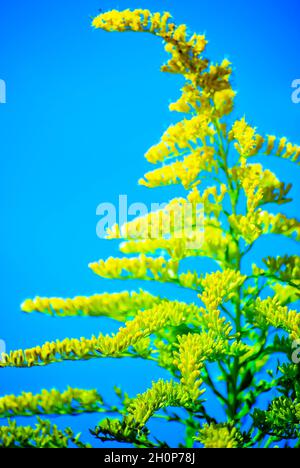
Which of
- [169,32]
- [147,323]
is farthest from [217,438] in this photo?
[169,32]

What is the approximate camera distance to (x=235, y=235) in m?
2.18

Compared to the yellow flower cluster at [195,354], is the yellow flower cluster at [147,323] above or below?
above

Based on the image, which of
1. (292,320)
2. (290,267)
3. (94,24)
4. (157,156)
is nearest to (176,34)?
(94,24)

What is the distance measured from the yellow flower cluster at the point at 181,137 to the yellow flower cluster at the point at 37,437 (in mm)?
1345

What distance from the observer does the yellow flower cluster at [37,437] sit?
1.63 m

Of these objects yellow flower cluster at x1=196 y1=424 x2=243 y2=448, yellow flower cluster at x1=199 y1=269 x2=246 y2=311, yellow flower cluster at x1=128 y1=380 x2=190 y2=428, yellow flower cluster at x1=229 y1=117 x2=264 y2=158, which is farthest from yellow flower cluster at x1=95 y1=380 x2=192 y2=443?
yellow flower cluster at x1=229 y1=117 x2=264 y2=158

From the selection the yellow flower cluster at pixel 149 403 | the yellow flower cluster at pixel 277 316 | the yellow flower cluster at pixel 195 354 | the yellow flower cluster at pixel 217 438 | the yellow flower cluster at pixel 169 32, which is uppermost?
the yellow flower cluster at pixel 169 32

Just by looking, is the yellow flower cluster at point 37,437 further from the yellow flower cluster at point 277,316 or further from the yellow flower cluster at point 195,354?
the yellow flower cluster at point 277,316

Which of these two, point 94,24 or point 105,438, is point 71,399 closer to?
point 105,438

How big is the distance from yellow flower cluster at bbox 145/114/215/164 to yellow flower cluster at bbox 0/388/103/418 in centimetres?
119

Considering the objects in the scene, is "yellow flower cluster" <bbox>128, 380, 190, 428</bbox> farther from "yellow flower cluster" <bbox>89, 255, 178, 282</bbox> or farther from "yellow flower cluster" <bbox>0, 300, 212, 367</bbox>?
"yellow flower cluster" <bbox>89, 255, 178, 282</bbox>

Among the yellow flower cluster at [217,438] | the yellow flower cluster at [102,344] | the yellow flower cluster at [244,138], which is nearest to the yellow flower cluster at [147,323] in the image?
the yellow flower cluster at [102,344]

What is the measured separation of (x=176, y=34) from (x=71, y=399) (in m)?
1.66

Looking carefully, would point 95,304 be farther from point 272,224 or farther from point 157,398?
point 272,224
